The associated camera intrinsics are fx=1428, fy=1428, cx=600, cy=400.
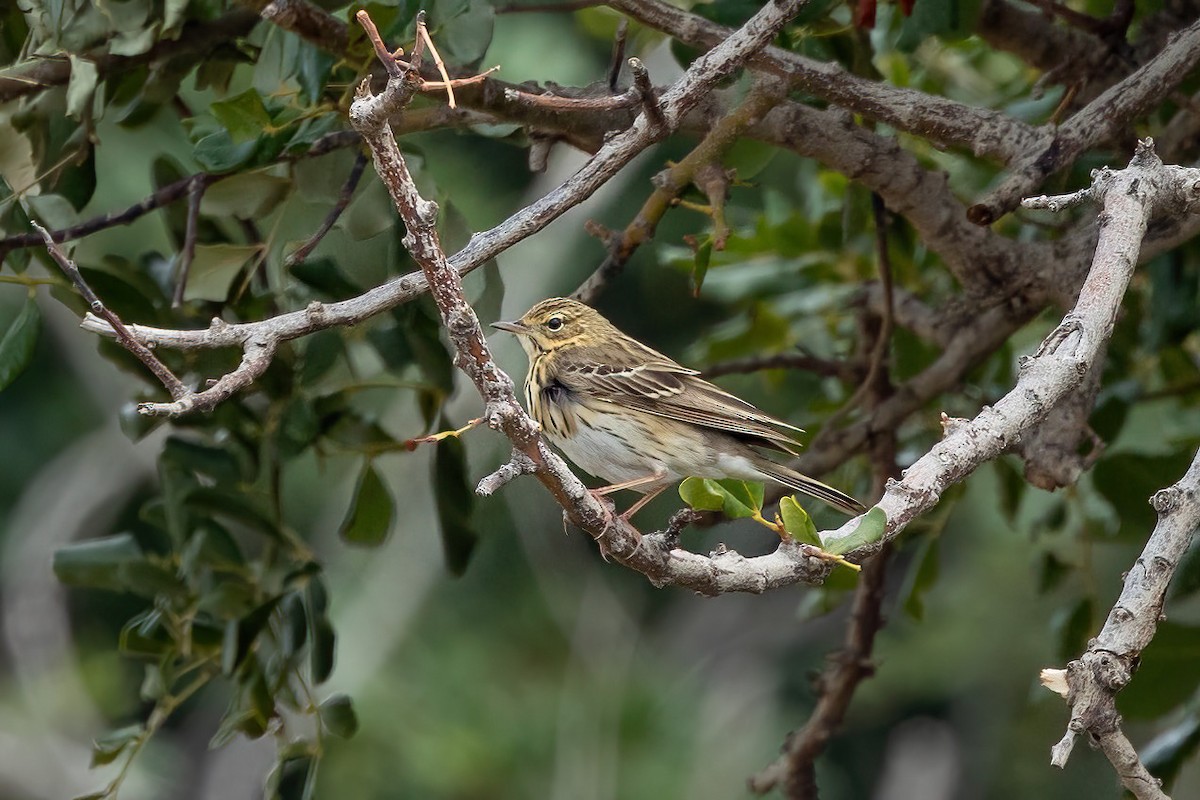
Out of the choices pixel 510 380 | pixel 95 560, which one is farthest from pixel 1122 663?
pixel 95 560

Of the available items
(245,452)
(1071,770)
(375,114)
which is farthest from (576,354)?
(1071,770)

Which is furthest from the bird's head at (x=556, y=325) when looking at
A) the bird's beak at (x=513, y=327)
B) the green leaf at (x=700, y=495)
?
the green leaf at (x=700, y=495)

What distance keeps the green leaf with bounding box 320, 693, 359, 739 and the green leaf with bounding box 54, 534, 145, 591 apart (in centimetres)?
49

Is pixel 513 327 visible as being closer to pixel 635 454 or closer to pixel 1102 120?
pixel 635 454

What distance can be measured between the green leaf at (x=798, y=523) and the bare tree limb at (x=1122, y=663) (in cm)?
30

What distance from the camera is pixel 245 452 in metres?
2.78

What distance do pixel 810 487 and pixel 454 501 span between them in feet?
2.26

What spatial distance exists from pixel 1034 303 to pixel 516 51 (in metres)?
3.48

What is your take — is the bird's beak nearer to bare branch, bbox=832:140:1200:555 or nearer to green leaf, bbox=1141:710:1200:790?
bare branch, bbox=832:140:1200:555

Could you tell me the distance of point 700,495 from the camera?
173 centimetres

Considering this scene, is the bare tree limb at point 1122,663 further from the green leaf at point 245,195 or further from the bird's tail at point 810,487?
the green leaf at point 245,195

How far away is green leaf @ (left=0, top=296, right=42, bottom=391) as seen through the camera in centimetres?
232

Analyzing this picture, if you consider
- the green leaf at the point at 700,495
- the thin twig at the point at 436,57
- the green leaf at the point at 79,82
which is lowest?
the green leaf at the point at 700,495

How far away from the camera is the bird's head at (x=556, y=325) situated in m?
3.16
